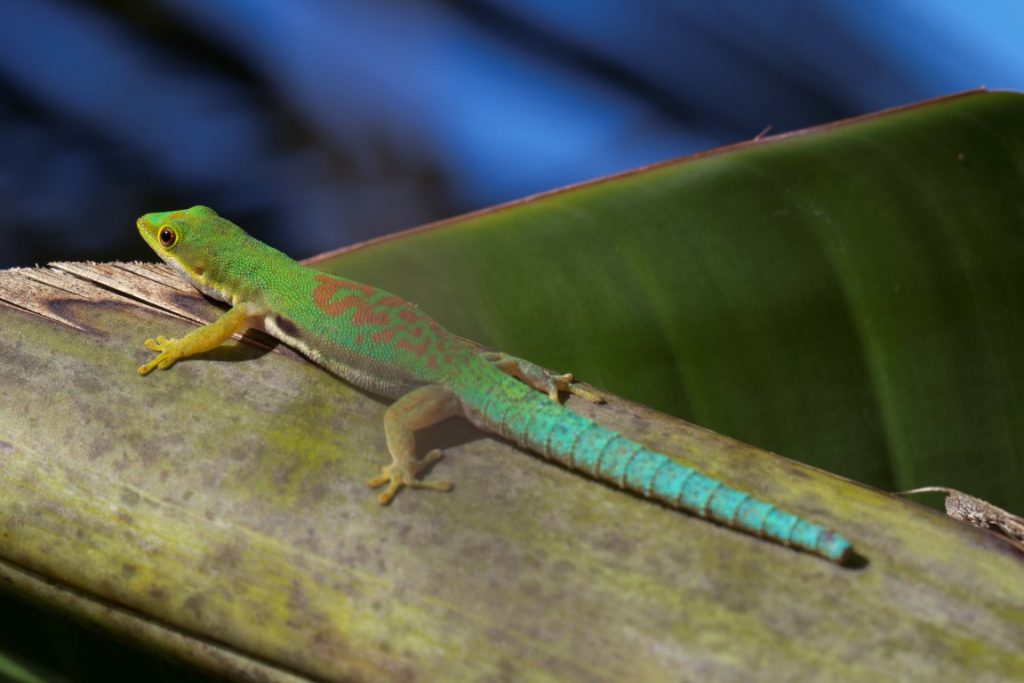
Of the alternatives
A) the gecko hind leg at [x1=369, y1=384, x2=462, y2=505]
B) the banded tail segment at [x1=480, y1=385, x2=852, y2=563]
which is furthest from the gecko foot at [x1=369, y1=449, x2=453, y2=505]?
the banded tail segment at [x1=480, y1=385, x2=852, y2=563]

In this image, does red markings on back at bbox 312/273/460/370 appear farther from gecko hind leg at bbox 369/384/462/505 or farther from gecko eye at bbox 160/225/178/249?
gecko eye at bbox 160/225/178/249

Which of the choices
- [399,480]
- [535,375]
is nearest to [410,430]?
[399,480]

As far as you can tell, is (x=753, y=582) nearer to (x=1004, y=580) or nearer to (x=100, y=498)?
(x=1004, y=580)

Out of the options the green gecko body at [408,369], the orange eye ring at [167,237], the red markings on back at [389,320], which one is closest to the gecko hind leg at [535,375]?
the green gecko body at [408,369]

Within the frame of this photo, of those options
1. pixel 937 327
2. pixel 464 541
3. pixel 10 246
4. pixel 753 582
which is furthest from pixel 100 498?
pixel 10 246

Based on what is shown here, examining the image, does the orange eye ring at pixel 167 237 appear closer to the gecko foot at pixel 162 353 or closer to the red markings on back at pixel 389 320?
the red markings on back at pixel 389 320

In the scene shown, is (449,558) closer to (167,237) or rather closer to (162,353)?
(162,353)
